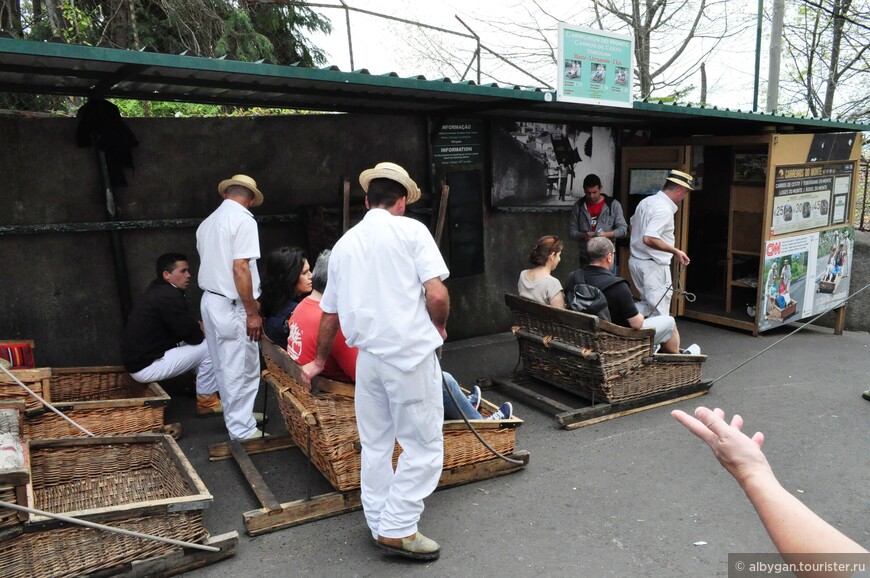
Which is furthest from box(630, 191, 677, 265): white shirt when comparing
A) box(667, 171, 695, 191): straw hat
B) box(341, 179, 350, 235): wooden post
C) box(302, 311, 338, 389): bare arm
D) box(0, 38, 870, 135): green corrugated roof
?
box(302, 311, 338, 389): bare arm

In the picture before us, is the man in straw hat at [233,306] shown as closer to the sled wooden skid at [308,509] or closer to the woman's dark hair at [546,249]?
the sled wooden skid at [308,509]

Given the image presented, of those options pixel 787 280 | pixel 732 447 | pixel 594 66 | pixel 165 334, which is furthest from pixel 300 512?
pixel 787 280

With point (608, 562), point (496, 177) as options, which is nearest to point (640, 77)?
point (496, 177)

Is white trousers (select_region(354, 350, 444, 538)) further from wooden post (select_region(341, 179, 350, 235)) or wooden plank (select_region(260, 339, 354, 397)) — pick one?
wooden post (select_region(341, 179, 350, 235))

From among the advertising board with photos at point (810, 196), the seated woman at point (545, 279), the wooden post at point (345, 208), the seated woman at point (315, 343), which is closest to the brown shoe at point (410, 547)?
the seated woman at point (315, 343)

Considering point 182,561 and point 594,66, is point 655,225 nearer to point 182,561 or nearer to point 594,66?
point 594,66

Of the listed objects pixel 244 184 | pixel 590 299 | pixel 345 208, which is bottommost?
pixel 590 299

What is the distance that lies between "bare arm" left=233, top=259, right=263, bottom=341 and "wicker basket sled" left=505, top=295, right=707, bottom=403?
221cm

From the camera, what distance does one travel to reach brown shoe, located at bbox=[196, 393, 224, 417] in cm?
542

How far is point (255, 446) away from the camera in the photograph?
15.5 ft

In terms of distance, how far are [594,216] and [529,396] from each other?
2.86m

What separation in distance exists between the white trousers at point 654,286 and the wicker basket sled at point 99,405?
4741 mm

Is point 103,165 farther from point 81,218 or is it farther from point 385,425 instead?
point 385,425

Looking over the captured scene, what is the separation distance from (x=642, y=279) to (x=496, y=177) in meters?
1.98
